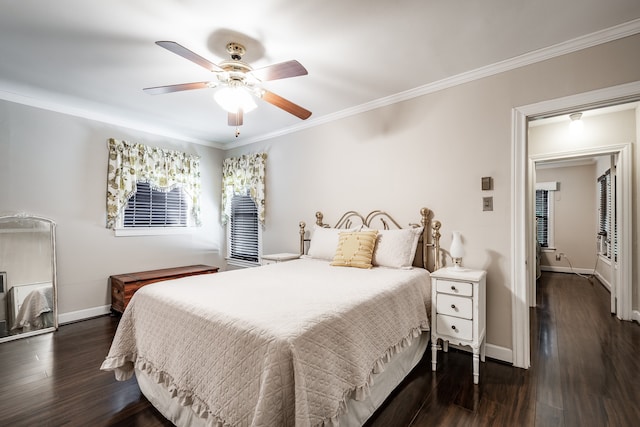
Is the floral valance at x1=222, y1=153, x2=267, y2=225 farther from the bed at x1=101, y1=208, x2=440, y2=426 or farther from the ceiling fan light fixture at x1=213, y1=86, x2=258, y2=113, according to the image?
the ceiling fan light fixture at x1=213, y1=86, x2=258, y2=113

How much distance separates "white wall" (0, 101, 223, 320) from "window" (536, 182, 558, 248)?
26.4 ft

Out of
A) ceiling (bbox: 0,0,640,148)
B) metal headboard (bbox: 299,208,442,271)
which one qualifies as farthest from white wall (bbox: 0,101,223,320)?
metal headboard (bbox: 299,208,442,271)

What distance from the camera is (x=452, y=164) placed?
2.81m

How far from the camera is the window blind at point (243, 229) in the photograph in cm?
488

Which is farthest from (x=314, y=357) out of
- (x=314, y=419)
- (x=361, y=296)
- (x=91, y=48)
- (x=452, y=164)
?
(x=91, y=48)

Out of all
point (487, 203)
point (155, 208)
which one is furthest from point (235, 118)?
point (155, 208)

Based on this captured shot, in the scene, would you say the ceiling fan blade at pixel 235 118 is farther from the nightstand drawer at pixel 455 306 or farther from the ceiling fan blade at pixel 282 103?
the nightstand drawer at pixel 455 306

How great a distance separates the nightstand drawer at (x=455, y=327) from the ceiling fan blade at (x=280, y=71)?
2153 mm

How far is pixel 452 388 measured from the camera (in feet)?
6.95

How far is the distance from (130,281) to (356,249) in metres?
2.80

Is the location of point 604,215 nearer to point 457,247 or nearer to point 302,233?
point 457,247

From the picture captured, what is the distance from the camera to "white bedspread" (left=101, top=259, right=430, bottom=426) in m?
1.22

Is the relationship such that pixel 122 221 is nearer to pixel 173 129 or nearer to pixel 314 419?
pixel 173 129

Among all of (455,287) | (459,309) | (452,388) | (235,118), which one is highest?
(235,118)
